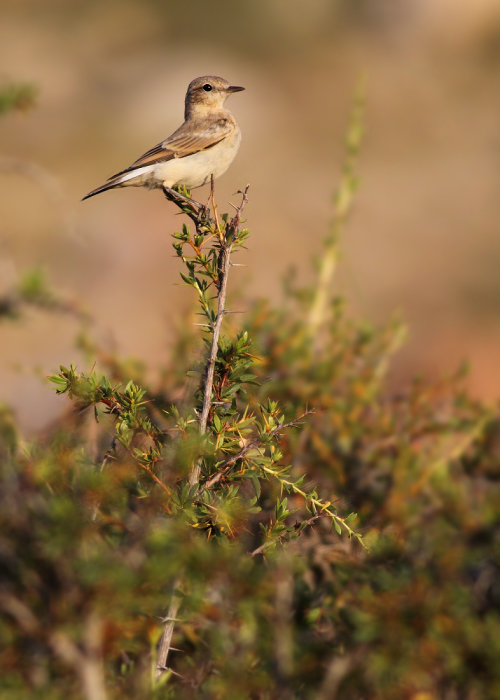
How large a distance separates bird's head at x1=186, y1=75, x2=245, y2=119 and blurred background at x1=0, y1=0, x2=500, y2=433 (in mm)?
2646

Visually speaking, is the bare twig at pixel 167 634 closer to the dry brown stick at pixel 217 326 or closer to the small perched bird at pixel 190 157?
the dry brown stick at pixel 217 326

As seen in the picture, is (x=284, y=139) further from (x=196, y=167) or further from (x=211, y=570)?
(x=211, y=570)

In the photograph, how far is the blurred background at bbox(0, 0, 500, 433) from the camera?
9039 millimetres

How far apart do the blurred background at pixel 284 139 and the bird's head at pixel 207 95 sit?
265 cm

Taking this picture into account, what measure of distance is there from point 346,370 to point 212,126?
2.11 metres

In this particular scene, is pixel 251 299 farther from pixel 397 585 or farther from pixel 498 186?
pixel 498 186

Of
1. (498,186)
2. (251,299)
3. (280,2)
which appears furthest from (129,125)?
(251,299)

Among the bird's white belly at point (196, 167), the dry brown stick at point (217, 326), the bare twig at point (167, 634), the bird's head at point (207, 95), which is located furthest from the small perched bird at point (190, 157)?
the bare twig at point (167, 634)

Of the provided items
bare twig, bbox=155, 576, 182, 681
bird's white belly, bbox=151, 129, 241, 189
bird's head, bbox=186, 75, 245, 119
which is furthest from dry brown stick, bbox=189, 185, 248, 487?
bird's head, bbox=186, 75, 245, 119

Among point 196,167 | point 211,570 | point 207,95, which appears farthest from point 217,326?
point 207,95

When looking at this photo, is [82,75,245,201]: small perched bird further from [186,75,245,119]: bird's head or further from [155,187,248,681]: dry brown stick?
[155,187,248,681]: dry brown stick

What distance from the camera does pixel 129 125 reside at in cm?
1259

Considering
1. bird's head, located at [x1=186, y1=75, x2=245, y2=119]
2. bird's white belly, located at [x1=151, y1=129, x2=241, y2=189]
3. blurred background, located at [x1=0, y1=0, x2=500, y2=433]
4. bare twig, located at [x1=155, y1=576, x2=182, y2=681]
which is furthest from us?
blurred background, located at [x1=0, y1=0, x2=500, y2=433]

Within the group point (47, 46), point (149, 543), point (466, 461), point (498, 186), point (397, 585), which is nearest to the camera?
point (149, 543)
